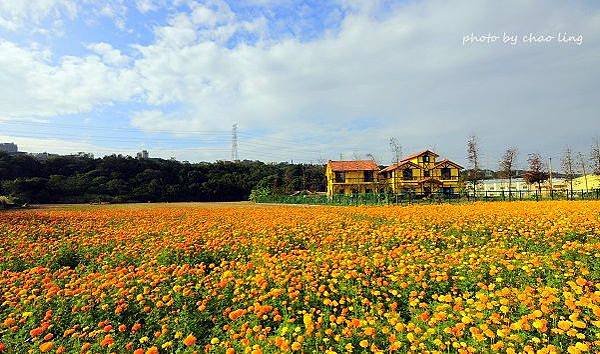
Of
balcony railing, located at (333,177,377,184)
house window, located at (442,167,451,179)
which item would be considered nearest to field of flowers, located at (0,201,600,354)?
house window, located at (442,167,451,179)

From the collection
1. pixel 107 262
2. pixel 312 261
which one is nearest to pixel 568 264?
pixel 312 261

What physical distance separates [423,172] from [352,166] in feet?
27.4

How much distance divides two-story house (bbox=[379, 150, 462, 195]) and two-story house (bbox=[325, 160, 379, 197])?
248 centimetres

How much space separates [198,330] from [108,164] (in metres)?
58.4

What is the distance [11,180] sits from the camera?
48.4 m

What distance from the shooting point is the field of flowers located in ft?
11.7

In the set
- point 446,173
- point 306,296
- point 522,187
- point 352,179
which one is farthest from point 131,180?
point 306,296

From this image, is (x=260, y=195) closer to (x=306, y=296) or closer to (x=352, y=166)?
(x=352, y=166)

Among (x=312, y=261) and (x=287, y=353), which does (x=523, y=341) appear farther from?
(x=312, y=261)

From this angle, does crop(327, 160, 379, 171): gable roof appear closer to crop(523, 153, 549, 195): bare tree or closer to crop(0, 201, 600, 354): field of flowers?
crop(523, 153, 549, 195): bare tree

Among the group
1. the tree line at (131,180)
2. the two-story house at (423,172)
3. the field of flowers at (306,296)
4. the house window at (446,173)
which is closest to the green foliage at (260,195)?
the tree line at (131,180)

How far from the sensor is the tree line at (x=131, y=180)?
156ft

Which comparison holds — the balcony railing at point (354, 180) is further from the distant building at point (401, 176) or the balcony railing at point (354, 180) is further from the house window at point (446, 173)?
the house window at point (446, 173)

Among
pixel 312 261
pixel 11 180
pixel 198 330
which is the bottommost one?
pixel 198 330
